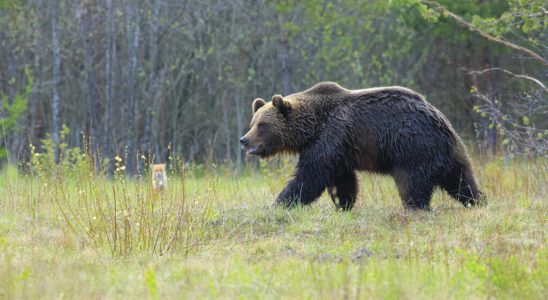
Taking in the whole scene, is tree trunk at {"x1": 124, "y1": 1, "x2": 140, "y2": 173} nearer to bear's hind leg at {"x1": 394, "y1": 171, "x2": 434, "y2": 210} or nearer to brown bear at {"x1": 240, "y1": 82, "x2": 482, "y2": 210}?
brown bear at {"x1": 240, "y1": 82, "x2": 482, "y2": 210}

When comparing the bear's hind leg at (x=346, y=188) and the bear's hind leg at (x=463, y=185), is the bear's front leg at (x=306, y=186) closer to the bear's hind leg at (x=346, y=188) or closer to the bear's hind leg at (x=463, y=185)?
the bear's hind leg at (x=346, y=188)

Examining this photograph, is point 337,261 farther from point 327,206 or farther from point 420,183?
point 327,206

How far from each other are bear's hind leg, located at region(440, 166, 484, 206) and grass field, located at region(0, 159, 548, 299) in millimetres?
207

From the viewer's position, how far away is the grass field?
518 cm

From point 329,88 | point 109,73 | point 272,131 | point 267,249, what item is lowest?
point 267,249

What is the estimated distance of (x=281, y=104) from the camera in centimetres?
895

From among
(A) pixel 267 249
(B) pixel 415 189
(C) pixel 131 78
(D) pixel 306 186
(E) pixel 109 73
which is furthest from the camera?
(C) pixel 131 78

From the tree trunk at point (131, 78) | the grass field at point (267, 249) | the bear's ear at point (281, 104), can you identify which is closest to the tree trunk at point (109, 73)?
the tree trunk at point (131, 78)

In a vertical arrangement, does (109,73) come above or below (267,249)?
above

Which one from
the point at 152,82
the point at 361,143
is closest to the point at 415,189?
the point at 361,143

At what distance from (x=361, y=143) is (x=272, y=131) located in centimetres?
108

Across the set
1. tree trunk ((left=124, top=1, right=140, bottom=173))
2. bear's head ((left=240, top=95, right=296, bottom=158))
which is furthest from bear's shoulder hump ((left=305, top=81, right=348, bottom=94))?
tree trunk ((left=124, top=1, right=140, bottom=173))

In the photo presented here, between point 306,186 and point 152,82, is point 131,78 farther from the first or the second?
point 306,186

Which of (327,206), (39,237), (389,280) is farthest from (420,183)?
(39,237)
